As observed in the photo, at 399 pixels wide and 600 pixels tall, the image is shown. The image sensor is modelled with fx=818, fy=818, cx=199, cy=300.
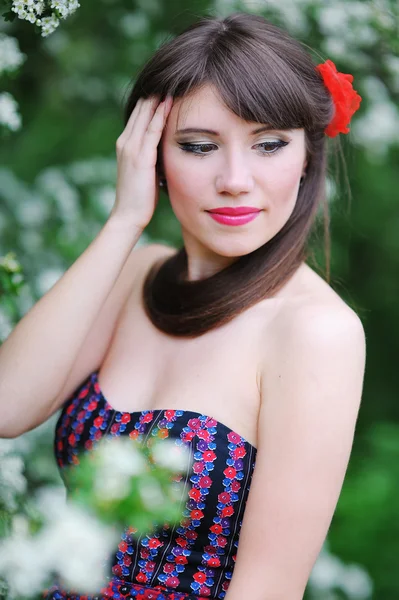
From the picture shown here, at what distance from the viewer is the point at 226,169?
66.0 inches

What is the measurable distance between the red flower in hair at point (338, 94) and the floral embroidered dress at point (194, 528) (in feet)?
2.45

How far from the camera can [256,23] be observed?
1.81 m

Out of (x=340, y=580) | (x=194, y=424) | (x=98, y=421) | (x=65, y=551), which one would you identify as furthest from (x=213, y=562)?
(x=340, y=580)

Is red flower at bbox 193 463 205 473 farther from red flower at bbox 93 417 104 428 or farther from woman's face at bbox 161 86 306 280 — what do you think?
woman's face at bbox 161 86 306 280

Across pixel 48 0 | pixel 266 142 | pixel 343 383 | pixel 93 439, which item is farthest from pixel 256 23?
pixel 93 439

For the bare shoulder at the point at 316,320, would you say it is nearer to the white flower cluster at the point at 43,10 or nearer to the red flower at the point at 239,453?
the red flower at the point at 239,453

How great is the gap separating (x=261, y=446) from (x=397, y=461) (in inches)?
65.0

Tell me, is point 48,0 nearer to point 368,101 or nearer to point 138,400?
point 138,400

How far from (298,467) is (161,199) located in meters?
2.43

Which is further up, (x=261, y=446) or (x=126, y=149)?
(x=126, y=149)

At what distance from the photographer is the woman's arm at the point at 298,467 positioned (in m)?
1.56

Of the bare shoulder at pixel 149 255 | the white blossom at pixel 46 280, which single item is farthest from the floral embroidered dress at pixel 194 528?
the white blossom at pixel 46 280

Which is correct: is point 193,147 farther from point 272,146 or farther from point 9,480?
point 9,480

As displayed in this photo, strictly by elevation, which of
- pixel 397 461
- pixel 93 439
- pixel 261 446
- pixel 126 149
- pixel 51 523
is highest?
pixel 126 149
